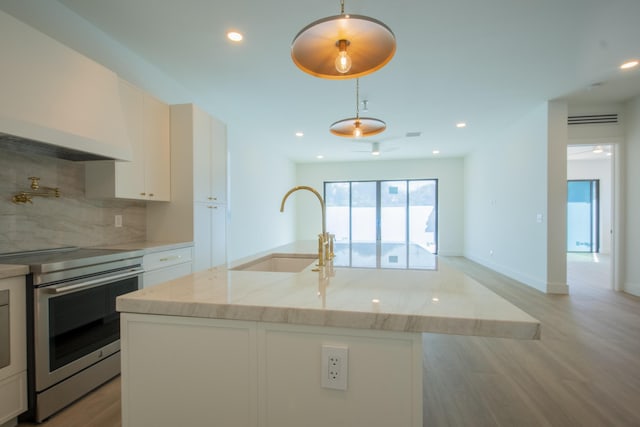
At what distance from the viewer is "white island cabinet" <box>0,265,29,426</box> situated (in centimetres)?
151

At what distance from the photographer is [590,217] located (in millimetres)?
8500

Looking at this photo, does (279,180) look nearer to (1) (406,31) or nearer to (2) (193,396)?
(1) (406,31)

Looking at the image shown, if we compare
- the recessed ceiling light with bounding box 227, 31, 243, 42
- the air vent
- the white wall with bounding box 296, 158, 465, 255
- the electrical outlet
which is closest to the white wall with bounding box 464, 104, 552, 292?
the air vent

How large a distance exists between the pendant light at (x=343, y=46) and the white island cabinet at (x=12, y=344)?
74.8 inches

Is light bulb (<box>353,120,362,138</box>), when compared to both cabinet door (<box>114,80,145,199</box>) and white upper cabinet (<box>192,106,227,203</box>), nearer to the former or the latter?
white upper cabinet (<box>192,106,227,203</box>)

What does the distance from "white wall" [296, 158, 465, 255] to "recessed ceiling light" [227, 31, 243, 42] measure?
552cm

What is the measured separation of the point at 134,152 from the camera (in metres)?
2.53

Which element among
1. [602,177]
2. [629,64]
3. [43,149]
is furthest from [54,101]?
[602,177]

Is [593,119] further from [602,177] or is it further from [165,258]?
[165,258]

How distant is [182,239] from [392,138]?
174 inches

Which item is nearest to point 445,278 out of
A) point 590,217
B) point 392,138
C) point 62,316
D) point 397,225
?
point 62,316

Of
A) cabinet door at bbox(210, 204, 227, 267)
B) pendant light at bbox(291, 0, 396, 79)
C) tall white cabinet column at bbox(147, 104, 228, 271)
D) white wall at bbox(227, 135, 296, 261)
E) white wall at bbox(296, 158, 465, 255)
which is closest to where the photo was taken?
pendant light at bbox(291, 0, 396, 79)

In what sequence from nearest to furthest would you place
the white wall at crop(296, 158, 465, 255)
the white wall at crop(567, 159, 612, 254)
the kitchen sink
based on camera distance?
the kitchen sink
the white wall at crop(296, 158, 465, 255)
the white wall at crop(567, 159, 612, 254)

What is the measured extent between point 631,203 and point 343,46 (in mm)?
5257
